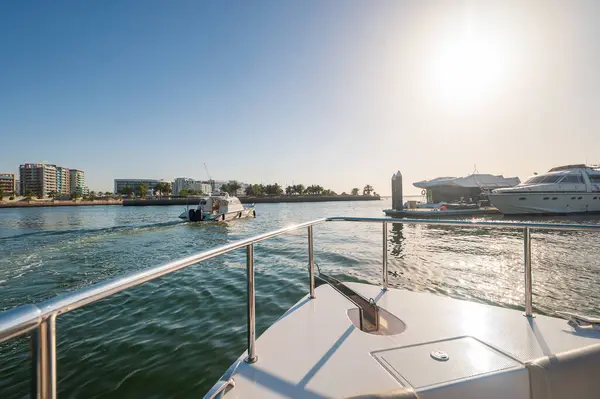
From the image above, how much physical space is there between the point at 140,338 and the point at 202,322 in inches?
34.8

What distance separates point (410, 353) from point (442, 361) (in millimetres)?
191

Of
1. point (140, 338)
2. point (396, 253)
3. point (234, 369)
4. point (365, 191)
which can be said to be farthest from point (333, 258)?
point (365, 191)

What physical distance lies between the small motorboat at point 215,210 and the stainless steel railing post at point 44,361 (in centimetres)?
2544

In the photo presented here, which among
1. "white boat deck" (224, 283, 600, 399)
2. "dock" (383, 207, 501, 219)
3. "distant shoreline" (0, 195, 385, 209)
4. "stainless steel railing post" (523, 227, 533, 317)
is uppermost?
"distant shoreline" (0, 195, 385, 209)

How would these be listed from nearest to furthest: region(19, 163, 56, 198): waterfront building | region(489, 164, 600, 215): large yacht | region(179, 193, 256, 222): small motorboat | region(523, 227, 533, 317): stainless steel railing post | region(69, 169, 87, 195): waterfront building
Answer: region(523, 227, 533, 317): stainless steel railing post → region(489, 164, 600, 215): large yacht → region(179, 193, 256, 222): small motorboat → region(19, 163, 56, 198): waterfront building → region(69, 169, 87, 195): waterfront building

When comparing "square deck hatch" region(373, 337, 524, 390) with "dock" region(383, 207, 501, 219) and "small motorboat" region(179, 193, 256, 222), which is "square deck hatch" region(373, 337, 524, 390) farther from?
"small motorboat" region(179, 193, 256, 222)

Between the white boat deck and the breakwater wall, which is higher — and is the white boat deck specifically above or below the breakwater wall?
below

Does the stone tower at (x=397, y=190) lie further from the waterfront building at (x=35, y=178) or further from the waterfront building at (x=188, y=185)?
the waterfront building at (x=35, y=178)

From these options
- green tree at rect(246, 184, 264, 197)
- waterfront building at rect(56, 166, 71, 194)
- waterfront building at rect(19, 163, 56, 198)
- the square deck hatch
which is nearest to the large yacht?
the square deck hatch

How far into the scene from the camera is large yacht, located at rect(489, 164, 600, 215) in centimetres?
2441

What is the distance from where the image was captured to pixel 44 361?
70 cm

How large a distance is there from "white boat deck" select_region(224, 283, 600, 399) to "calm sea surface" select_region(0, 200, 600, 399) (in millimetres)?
1257

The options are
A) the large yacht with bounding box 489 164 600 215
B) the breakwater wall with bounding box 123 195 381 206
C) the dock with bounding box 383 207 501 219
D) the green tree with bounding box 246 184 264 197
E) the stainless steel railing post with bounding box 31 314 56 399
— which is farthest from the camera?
the green tree with bounding box 246 184 264 197

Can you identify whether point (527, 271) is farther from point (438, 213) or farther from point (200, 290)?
point (438, 213)
